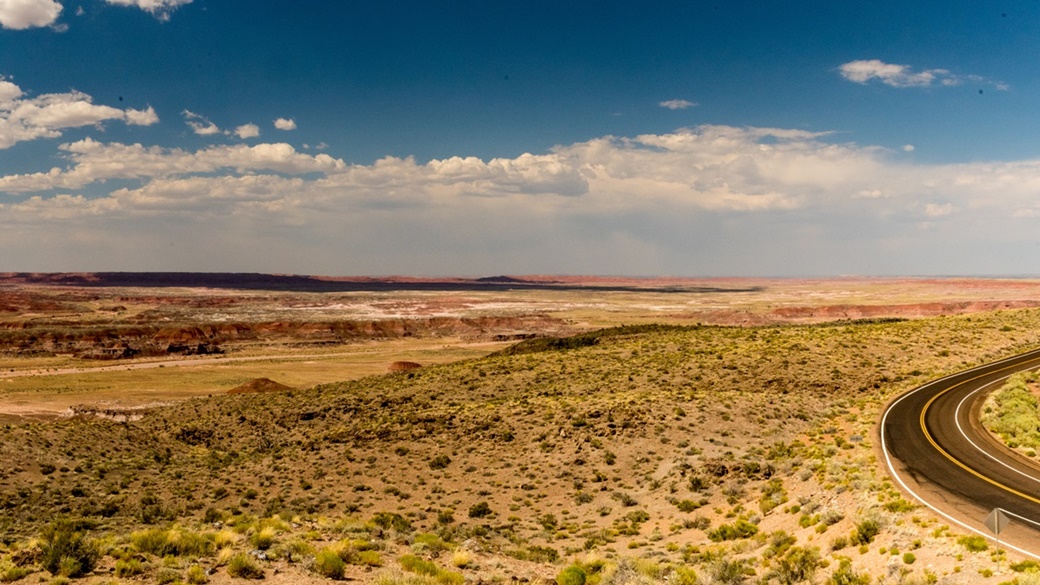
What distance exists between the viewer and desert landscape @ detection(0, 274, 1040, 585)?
50.2 ft

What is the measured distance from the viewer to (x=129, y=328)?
397ft

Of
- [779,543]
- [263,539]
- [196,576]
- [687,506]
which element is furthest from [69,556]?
[687,506]

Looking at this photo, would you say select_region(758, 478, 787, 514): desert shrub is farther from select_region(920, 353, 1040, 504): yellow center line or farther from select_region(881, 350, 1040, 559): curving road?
select_region(920, 353, 1040, 504): yellow center line

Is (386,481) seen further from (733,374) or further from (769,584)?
(733,374)

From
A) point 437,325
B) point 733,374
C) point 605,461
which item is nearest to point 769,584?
point 605,461

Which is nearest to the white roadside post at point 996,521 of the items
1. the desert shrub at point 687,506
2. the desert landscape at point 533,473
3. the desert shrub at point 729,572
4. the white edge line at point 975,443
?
the desert landscape at point 533,473

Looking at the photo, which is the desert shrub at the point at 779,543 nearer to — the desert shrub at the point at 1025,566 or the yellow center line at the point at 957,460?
the desert shrub at the point at 1025,566

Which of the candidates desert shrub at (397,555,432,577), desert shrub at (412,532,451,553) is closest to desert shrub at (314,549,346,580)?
desert shrub at (397,555,432,577)

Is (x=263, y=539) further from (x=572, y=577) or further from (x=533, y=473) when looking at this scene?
(x=533, y=473)

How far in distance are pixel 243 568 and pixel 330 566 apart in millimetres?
1917

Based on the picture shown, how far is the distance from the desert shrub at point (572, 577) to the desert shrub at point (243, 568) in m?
7.26

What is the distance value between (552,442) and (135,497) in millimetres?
20218

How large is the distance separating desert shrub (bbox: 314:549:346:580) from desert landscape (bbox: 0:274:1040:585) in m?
0.09

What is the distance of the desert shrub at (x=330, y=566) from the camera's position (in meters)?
14.2
